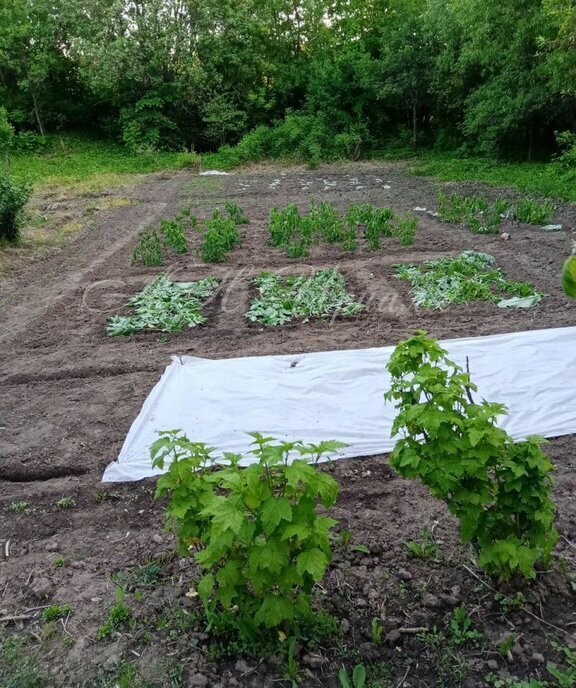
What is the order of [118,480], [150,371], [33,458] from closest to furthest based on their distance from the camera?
[118,480] < [33,458] < [150,371]

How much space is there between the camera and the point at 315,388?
4543 millimetres

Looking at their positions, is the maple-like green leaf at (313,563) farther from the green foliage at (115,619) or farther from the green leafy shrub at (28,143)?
the green leafy shrub at (28,143)

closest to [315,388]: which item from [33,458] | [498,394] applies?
[498,394]

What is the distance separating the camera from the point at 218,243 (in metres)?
8.37

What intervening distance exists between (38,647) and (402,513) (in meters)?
2.02

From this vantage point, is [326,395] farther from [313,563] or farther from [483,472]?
[313,563]

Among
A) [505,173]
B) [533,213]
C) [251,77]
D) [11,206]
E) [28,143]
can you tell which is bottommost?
[533,213]

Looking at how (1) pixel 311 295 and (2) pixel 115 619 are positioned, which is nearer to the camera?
(2) pixel 115 619

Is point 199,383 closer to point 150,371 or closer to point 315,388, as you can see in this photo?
point 150,371

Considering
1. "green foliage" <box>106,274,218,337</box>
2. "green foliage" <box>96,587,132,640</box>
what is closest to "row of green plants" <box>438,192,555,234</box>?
"green foliage" <box>106,274,218,337</box>

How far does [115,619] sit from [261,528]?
1056 mm

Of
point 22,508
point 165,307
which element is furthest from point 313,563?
point 165,307

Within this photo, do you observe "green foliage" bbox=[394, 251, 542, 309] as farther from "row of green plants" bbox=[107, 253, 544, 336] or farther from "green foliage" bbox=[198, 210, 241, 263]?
"green foliage" bbox=[198, 210, 241, 263]

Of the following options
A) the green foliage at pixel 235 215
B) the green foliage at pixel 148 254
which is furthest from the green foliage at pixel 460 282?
the green foliage at pixel 235 215
